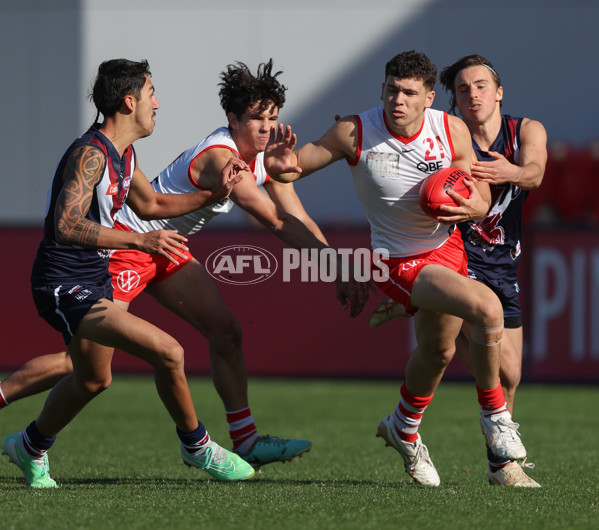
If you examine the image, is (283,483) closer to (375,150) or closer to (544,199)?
(375,150)

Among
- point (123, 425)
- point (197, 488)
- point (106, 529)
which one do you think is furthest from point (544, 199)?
point (106, 529)

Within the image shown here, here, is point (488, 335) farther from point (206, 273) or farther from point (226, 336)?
point (206, 273)

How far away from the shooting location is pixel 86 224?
16.2 ft

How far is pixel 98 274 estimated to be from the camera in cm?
536

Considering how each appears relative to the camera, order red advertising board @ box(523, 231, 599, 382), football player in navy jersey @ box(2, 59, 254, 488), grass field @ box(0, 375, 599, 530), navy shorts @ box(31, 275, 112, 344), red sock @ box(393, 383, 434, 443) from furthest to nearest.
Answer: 1. red advertising board @ box(523, 231, 599, 382)
2. red sock @ box(393, 383, 434, 443)
3. navy shorts @ box(31, 275, 112, 344)
4. football player in navy jersey @ box(2, 59, 254, 488)
5. grass field @ box(0, 375, 599, 530)

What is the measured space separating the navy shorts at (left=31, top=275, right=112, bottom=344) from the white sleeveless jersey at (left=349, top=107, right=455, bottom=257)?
160 cm

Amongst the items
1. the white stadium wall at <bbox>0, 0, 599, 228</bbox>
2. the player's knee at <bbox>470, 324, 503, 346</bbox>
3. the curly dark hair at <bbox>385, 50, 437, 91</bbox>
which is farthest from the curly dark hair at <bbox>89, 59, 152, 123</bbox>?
the white stadium wall at <bbox>0, 0, 599, 228</bbox>

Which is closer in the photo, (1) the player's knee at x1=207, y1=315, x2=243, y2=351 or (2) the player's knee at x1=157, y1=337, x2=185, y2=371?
(2) the player's knee at x1=157, y1=337, x2=185, y2=371

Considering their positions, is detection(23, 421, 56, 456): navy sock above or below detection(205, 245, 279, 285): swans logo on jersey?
below

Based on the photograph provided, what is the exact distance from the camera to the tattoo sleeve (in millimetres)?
4938

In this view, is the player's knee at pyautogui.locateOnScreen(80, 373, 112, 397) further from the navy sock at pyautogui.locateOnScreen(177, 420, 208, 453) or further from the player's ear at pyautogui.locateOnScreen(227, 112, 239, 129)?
the player's ear at pyautogui.locateOnScreen(227, 112, 239, 129)

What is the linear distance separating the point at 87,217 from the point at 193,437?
1.32 m

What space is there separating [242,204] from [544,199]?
10792 mm

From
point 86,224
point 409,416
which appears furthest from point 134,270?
point 409,416
